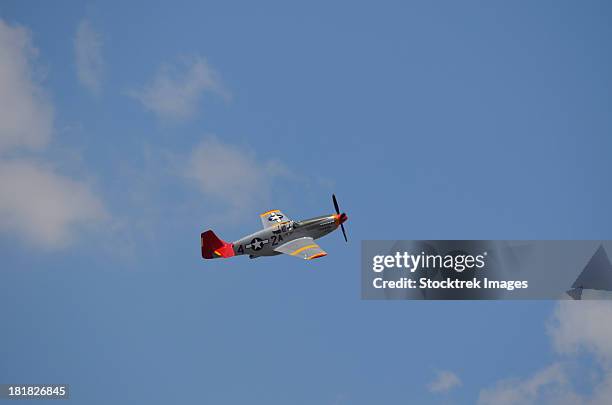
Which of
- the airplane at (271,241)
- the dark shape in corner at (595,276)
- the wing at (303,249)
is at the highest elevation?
the airplane at (271,241)

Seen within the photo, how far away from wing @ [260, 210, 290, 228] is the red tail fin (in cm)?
490

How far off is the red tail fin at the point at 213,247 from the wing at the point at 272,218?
4899 millimetres

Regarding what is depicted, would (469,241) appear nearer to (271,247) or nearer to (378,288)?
(378,288)

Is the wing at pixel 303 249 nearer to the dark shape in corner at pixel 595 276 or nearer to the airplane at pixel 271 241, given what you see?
the airplane at pixel 271 241

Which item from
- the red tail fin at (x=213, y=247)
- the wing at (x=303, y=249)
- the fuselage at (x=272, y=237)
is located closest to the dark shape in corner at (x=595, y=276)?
the wing at (x=303, y=249)

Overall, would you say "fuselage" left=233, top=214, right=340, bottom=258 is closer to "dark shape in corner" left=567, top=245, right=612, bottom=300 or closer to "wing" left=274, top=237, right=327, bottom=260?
"wing" left=274, top=237, right=327, bottom=260

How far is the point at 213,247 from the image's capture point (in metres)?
63.6

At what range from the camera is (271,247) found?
209 feet

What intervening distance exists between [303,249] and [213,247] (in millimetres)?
6732

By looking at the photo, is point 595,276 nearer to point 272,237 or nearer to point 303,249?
point 303,249

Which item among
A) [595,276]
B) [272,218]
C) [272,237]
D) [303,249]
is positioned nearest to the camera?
[595,276]

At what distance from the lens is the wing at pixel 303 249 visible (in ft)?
200

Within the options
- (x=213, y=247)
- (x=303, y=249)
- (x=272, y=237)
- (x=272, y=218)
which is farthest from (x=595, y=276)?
(x=213, y=247)

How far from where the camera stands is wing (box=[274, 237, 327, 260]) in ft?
200
